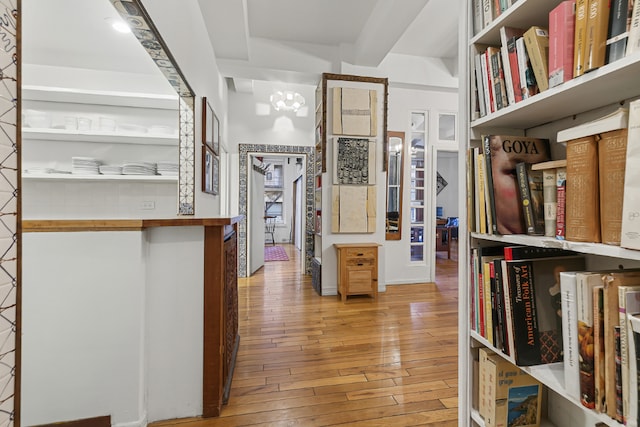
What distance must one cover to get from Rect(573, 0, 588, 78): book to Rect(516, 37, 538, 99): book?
0.16 m

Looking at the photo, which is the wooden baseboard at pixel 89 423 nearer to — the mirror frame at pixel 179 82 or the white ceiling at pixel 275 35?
the mirror frame at pixel 179 82

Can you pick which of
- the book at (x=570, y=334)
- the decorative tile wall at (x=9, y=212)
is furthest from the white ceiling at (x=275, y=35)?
the book at (x=570, y=334)

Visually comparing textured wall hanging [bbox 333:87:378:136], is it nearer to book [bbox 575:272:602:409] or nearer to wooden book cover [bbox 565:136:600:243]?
wooden book cover [bbox 565:136:600:243]

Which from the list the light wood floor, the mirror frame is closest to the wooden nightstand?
the light wood floor

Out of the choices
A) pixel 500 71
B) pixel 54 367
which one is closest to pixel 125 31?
pixel 54 367

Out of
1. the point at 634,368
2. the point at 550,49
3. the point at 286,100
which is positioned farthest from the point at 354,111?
the point at 634,368

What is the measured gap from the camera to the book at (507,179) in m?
0.94

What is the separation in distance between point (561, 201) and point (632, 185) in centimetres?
19

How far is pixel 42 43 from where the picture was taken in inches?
97.3

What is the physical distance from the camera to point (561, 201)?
2.57 feet

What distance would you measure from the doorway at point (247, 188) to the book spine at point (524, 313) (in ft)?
12.1

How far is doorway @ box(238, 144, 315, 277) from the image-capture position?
4.31 m

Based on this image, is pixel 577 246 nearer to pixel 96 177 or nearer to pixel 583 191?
pixel 583 191

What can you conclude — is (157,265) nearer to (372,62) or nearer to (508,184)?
(508,184)
